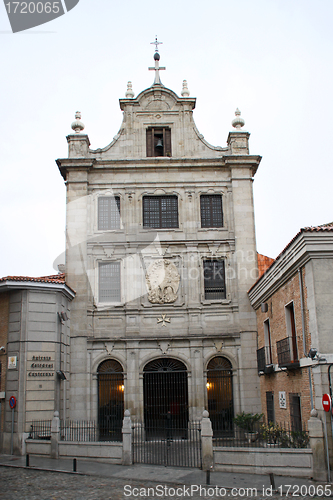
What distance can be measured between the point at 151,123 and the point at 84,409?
14.9 metres

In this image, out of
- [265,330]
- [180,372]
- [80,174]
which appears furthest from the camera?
[80,174]

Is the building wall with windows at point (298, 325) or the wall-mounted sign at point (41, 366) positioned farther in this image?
the wall-mounted sign at point (41, 366)

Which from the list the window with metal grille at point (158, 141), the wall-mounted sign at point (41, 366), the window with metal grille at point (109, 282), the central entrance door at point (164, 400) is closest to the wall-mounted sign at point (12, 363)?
the wall-mounted sign at point (41, 366)

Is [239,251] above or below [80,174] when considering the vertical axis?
below

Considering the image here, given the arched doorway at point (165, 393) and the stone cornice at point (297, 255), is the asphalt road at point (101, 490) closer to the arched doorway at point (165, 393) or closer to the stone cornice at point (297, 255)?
the stone cornice at point (297, 255)

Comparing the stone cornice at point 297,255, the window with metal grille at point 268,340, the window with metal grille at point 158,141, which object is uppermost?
the window with metal grille at point 158,141

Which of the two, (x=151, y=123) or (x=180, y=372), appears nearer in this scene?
(x=180, y=372)

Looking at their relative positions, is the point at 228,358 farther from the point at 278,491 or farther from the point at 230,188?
the point at 278,491

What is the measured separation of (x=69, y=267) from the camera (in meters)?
24.5

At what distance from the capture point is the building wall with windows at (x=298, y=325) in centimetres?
1492

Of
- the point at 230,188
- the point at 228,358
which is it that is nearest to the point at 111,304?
the point at 228,358

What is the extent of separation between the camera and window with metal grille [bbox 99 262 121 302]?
80.2ft

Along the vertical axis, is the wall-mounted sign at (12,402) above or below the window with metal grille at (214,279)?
below

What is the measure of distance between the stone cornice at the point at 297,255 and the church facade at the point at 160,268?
4.75 meters
